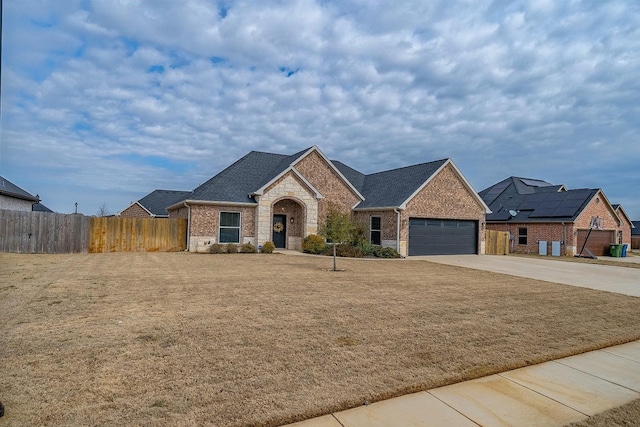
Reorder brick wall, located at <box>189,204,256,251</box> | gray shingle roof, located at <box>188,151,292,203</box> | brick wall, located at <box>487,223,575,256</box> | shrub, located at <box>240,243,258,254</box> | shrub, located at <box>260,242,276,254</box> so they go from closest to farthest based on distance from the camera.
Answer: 1. brick wall, located at <box>189,204,256,251</box>
2. shrub, located at <box>240,243,258,254</box>
3. shrub, located at <box>260,242,276,254</box>
4. gray shingle roof, located at <box>188,151,292,203</box>
5. brick wall, located at <box>487,223,575,256</box>

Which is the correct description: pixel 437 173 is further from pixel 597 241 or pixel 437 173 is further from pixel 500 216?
pixel 597 241

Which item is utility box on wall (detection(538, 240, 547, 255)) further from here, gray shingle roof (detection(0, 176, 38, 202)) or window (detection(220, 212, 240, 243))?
gray shingle roof (detection(0, 176, 38, 202))

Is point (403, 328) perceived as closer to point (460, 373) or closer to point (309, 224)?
point (460, 373)

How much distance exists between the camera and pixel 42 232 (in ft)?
59.1

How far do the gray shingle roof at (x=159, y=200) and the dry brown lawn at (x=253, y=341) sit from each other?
25075 mm

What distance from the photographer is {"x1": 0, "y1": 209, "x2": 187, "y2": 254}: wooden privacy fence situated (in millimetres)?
17422

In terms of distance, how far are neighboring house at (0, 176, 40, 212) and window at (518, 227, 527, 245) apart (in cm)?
3450

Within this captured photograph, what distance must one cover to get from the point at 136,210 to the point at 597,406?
4049 cm

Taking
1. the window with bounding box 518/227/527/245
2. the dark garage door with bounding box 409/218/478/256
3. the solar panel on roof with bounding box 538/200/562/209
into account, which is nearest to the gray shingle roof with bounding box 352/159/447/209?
the dark garage door with bounding box 409/218/478/256

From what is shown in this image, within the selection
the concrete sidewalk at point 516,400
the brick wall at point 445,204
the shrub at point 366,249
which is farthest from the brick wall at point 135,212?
the concrete sidewalk at point 516,400

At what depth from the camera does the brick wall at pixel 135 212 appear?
3588cm

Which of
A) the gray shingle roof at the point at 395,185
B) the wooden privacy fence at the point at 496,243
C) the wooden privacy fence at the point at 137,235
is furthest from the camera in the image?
the wooden privacy fence at the point at 496,243

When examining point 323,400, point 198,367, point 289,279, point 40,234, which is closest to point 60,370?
point 198,367

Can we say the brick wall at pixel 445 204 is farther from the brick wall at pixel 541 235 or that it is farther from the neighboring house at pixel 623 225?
the neighboring house at pixel 623 225
